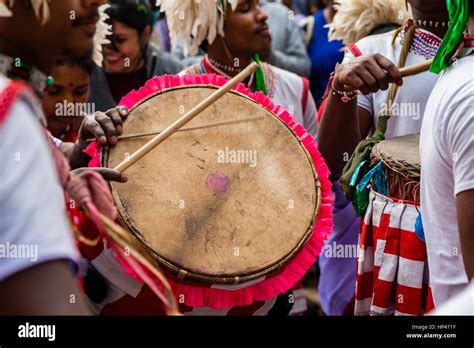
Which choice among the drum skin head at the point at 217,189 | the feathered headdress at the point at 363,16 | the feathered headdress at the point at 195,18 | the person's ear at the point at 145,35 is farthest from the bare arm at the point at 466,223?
the person's ear at the point at 145,35

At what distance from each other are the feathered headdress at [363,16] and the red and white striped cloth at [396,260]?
109 centimetres

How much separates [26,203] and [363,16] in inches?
108

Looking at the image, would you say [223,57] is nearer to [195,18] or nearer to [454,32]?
[195,18]

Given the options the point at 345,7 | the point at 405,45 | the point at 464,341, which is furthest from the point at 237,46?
the point at 464,341

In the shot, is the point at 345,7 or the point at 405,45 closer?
the point at 405,45

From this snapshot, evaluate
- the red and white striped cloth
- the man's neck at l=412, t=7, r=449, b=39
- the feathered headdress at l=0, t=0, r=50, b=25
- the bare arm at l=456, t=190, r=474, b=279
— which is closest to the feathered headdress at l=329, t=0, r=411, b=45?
the man's neck at l=412, t=7, r=449, b=39

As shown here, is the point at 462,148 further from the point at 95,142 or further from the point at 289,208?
the point at 95,142

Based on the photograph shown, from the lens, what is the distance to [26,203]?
1193 mm

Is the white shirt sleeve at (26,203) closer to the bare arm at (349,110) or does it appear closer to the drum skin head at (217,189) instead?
the drum skin head at (217,189)

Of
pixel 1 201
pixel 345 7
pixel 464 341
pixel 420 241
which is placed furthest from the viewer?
pixel 345 7

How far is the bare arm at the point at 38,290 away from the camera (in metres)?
1.21

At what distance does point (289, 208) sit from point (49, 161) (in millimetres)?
1240

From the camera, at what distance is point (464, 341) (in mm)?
1969

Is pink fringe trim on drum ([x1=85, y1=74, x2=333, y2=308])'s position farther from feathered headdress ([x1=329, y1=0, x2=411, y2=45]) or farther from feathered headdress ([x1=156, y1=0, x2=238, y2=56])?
feathered headdress ([x1=329, y1=0, x2=411, y2=45])
